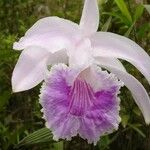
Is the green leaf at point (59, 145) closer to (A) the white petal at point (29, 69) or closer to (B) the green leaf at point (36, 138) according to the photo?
(B) the green leaf at point (36, 138)

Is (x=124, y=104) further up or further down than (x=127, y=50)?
further down

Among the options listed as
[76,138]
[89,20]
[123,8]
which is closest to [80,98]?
[89,20]

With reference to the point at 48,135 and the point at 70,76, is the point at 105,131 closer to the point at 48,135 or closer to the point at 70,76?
the point at 70,76

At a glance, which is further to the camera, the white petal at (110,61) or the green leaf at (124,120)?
the green leaf at (124,120)

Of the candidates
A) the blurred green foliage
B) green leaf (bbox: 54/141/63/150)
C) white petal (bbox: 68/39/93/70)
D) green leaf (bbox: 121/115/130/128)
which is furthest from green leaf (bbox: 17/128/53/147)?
white petal (bbox: 68/39/93/70)

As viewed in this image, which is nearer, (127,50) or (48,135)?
(127,50)

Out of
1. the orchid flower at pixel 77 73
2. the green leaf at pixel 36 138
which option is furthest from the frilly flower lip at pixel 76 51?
the green leaf at pixel 36 138

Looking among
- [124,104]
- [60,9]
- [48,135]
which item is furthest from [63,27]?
[60,9]
